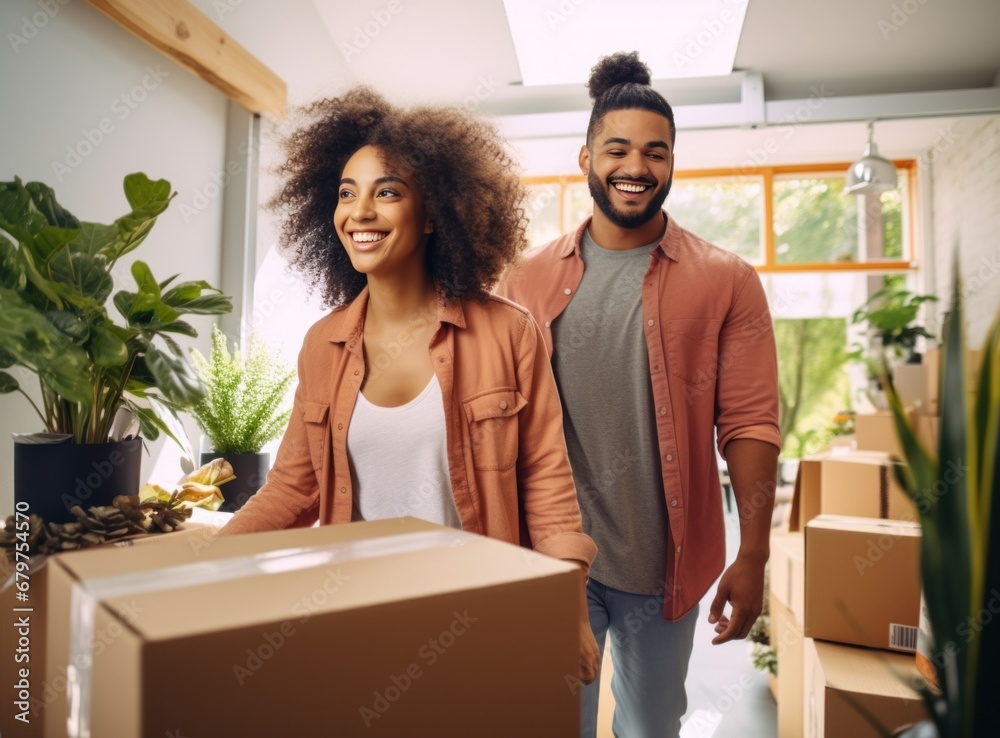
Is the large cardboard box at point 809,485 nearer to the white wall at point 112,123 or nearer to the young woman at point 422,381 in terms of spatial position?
the young woman at point 422,381

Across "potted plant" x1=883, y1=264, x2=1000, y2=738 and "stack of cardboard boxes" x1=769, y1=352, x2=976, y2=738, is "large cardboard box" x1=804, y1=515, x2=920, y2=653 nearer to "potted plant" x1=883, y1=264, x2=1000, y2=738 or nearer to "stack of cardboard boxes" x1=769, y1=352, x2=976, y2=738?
"stack of cardboard boxes" x1=769, y1=352, x2=976, y2=738

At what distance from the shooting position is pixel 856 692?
4.94 feet

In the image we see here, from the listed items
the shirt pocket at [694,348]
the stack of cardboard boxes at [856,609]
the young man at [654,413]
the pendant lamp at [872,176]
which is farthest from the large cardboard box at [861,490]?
the pendant lamp at [872,176]

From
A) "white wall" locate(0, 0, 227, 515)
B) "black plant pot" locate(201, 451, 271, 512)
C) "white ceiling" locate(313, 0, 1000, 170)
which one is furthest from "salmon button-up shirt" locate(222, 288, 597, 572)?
"white ceiling" locate(313, 0, 1000, 170)

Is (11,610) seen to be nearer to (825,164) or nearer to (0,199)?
(0,199)

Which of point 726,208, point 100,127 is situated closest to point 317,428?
point 100,127

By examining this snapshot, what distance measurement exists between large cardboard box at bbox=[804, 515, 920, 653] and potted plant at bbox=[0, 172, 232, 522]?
146 centimetres

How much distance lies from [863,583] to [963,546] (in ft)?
4.08

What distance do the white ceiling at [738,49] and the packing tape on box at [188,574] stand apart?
9.85ft

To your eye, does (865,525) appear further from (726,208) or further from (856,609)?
(726,208)

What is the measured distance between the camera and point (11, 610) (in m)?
1.19

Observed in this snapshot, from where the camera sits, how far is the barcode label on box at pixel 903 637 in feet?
5.56

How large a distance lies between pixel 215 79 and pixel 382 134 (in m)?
1.71

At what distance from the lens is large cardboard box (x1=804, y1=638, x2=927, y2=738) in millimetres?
1470
